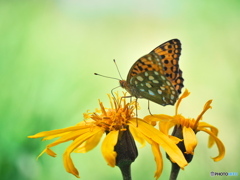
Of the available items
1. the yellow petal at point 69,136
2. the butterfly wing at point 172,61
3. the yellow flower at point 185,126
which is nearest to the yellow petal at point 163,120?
the yellow flower at point 185,126

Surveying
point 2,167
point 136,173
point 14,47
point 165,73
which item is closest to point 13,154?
point 2,167

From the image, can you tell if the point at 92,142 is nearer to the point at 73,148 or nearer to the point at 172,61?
the point at 73,148

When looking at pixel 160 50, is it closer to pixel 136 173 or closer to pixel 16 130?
pixel 136 173

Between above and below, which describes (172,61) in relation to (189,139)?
above

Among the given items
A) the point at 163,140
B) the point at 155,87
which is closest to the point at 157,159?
the point at 163,140

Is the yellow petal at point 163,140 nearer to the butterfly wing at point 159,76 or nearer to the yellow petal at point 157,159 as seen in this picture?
the yellow petal at point 157,159

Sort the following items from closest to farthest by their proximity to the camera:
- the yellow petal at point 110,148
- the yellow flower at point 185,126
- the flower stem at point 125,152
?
the yellow petal at point 110,148
the flower stem at point 125,152
the yellow flower at point 185,126
